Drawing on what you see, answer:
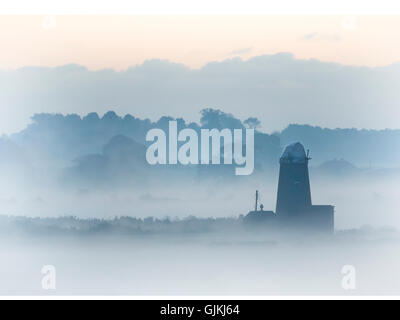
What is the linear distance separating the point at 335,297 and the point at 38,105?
442 centimetres

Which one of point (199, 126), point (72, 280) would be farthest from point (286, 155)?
point (72, 280)

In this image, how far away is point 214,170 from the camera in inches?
490

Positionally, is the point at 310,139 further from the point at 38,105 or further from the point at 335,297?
the point at 38,105

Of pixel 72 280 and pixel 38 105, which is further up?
pixel 38 105

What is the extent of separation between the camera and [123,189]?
12445 mm

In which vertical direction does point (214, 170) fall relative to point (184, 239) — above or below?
above

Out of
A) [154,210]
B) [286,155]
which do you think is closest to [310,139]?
[286,155]

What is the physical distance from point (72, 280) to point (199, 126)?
2495 millimetres

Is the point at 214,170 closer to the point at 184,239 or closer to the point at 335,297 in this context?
the point at 184,239

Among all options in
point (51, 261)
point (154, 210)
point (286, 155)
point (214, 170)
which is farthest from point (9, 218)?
point (286, 155)

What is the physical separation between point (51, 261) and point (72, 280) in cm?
38
